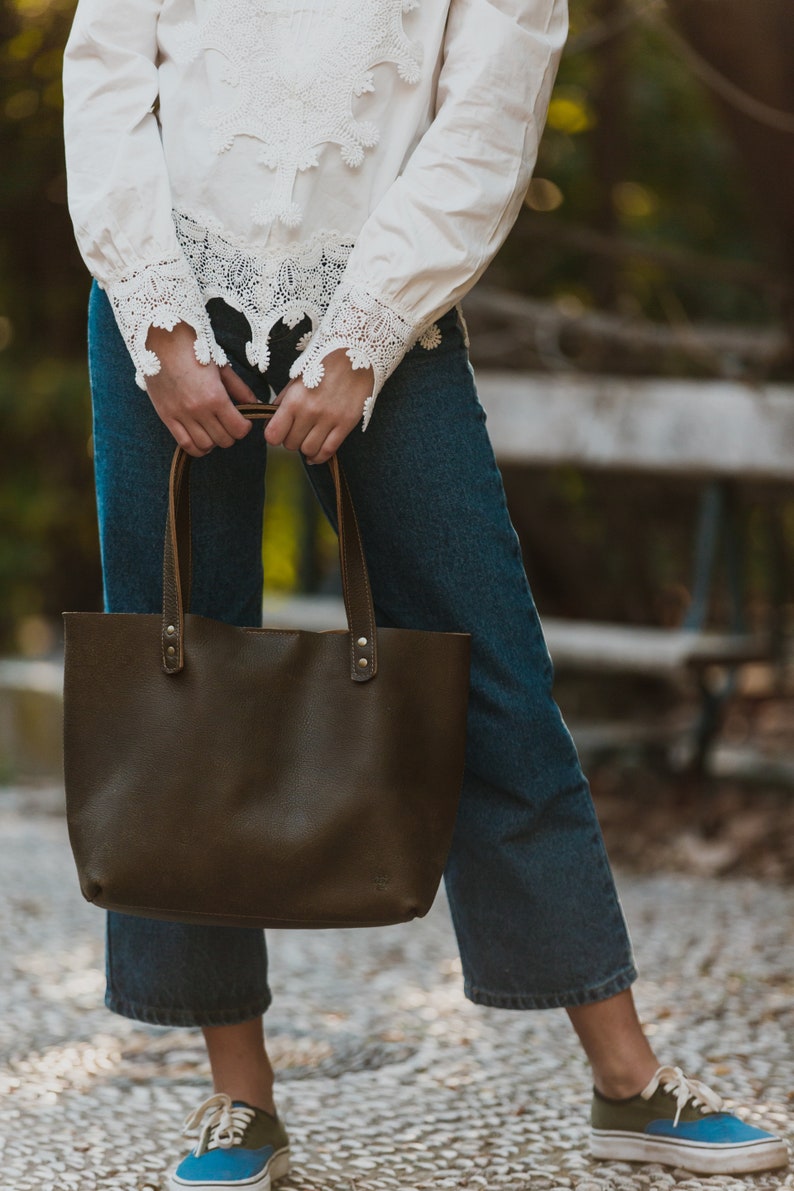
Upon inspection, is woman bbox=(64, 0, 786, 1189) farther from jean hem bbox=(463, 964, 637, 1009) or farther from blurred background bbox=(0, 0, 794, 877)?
blurred background bbox=(0, 0, 794, 877)

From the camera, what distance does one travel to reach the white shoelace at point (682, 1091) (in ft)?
5.58

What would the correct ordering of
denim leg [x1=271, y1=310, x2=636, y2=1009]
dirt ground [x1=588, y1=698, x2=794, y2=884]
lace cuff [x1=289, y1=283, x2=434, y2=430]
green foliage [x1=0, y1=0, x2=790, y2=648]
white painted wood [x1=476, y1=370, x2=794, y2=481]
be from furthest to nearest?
1. green foliage [x1=0, y1=0, x2=790, y2=648]
2. white painted wood [x1=476, y1=370, x2=794, y2=481]
3. dirt ground [x1=588, y1=698, x2=794, y2=884]
4. denim leg [x1=271, y1=310, x2=636, y2=1009]
5. lace cuff [x1=289, y1=283, x2=434, y2=430]

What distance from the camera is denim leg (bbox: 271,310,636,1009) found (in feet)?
5.26

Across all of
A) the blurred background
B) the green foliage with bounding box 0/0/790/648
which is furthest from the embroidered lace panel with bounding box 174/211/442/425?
the green foliage with bounding box 0/0/790/648

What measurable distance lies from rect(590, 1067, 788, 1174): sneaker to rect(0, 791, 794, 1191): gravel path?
0.02m

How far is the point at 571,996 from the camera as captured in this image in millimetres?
1663

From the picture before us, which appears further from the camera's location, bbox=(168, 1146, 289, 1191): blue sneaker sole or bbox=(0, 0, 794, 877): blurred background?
bbox=(0, 0, 794, 877): blurred background

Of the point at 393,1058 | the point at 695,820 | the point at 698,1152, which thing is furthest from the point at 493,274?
the point at 698,1152

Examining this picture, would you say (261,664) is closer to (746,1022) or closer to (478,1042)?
(478,1042)

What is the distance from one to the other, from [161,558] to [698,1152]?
3.11 feet

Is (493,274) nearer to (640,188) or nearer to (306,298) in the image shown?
(640,188)

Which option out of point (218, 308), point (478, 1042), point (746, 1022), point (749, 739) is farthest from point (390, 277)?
point (749, 739)

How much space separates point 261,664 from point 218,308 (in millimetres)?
409

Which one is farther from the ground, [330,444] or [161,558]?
[330,444]
